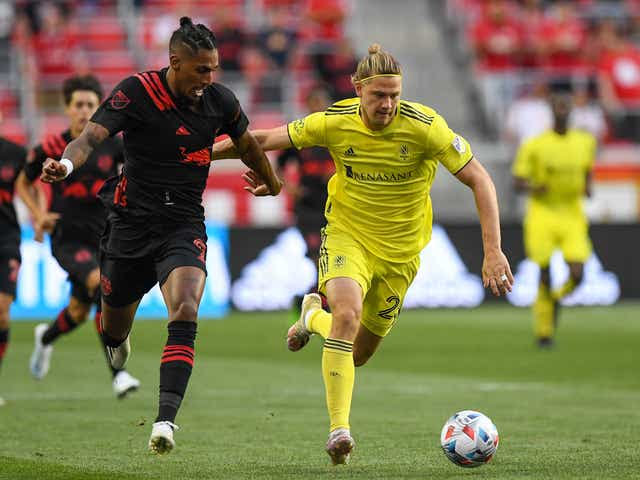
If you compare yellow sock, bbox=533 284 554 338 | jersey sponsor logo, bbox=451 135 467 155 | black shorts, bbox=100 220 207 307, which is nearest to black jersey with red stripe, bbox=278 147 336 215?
yellow sock, bbox=533 284 554 338

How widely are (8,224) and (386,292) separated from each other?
402 cm

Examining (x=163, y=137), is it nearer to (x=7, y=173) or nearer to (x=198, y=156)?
(x=198, y=156)

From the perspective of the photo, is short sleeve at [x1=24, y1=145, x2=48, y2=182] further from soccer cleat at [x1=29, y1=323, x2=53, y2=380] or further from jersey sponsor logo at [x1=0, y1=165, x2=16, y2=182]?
soccer cleat at [x1=29, y1=323, x2=53, y2=380]

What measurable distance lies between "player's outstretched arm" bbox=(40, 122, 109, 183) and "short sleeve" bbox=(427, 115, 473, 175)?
1.80 metres

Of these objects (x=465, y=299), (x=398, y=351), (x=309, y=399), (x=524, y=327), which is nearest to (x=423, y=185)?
(x=309, y=399)

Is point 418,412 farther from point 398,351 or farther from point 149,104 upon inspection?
point 398,351

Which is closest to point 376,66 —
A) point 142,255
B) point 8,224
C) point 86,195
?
point 142,255

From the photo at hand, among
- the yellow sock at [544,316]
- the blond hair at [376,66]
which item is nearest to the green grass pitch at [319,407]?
the yellow sock at [544,316]

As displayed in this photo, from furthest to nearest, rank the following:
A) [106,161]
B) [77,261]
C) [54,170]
Answer: 1. [77,261]
2. [106,161]
3. [54,170]

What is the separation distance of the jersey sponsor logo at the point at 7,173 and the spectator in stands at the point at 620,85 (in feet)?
52.1

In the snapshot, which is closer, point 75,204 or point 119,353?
point 119,353

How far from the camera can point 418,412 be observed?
32.6ft

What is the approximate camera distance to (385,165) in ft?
25.9

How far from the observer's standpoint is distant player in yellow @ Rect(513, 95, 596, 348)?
51.8ft
